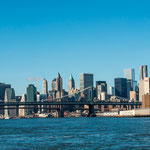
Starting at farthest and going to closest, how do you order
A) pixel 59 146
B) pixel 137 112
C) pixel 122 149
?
1. pixel 137 112
2. pixel 59 146
3. pixel 122 149

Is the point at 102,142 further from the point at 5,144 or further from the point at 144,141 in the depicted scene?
the point at 5,144

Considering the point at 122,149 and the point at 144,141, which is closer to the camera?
the point at 122,149

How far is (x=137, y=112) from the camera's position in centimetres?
19150

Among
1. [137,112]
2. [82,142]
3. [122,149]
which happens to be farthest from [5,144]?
[137,112]

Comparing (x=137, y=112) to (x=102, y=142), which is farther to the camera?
(x=137, y=112)

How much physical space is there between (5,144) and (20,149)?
5764 mm

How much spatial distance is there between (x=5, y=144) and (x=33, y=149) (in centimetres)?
659

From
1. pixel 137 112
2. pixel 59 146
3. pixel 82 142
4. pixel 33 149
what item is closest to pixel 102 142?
pixel 82 142

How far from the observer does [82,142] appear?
163ft

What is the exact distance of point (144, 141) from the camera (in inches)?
1938

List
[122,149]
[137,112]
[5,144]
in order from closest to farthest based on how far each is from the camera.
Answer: [122,149]
[5,144]
[137,112]

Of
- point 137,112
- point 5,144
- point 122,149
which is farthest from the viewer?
point 137,112

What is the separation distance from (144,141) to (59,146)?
31.1 feet

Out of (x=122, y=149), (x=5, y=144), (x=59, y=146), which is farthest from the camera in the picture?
(x=5, y=144)
